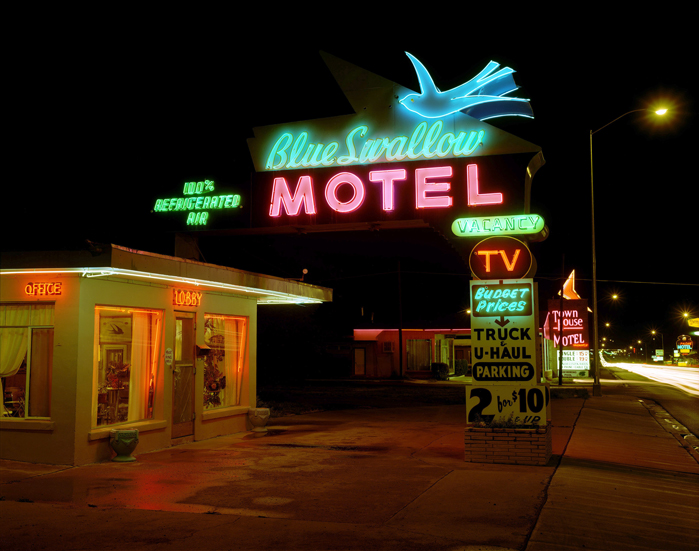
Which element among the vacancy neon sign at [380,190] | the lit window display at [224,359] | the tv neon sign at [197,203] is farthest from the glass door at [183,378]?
the vacancy neon sign at [380,190]

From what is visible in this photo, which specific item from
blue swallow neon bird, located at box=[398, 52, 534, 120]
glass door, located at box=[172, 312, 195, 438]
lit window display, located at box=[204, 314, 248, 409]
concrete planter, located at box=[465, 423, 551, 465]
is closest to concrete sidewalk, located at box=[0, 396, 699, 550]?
concrete planter, located at box=[465, 423, 551, 465]

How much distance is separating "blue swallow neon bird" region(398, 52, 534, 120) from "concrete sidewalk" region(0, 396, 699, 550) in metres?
7.36

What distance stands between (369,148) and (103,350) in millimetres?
7518

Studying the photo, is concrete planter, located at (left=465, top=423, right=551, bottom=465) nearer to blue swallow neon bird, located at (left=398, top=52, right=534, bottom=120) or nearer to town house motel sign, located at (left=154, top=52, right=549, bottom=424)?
town house motel sign, located at (left=154, top=52, right=549, bottom=424)

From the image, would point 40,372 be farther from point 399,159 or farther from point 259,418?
point 399,159

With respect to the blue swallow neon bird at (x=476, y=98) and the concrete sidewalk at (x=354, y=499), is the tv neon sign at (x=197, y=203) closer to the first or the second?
the blue swallow neon bird at (x=476, y=98)

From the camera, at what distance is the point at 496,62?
15.1 meters

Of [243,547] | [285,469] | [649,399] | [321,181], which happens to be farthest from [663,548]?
[649,399]

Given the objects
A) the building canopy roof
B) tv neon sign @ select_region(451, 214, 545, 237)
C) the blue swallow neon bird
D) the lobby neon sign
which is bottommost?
the building canopy roof

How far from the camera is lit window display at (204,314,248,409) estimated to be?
557 inches

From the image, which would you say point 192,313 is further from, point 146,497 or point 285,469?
point 146,497

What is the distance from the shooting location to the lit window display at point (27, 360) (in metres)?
10.7

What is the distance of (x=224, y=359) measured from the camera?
1481cm

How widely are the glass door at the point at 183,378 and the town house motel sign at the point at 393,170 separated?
3.51m
